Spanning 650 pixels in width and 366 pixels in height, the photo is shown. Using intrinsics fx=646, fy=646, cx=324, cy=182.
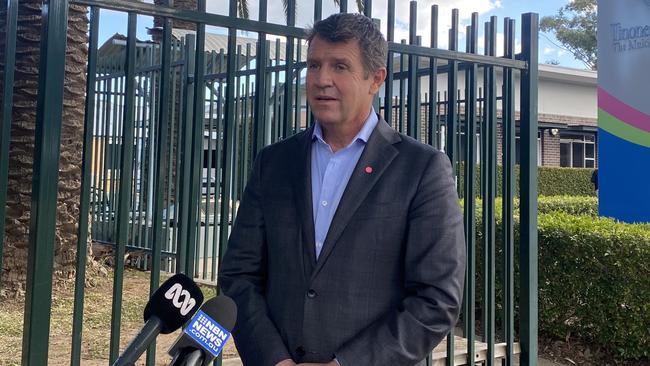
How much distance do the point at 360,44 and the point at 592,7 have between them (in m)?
50.0

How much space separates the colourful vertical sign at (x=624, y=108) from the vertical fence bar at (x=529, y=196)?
2041 millimetres

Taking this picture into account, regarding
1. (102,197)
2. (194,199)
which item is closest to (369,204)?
(194,199)

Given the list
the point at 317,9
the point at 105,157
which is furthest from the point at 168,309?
the point at 105,157

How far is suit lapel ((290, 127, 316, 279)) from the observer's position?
6.84ft

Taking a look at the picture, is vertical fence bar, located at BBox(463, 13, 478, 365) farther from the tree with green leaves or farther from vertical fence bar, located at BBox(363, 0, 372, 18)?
the tree with green leaves

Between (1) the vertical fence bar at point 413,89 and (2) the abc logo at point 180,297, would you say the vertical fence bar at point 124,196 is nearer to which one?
(2) the abc logo at point 180,297

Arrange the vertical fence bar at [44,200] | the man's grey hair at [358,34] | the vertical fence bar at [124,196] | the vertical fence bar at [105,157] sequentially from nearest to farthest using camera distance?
the man's grey hair at [358,34]
the vertical fence bar at [44,200]
the vertical fence bar at [124,196]
the vertical fence bar at [105,157]

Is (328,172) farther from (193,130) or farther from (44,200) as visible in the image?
(44,200)

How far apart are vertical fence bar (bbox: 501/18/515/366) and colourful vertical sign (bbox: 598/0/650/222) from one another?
6.94 feet

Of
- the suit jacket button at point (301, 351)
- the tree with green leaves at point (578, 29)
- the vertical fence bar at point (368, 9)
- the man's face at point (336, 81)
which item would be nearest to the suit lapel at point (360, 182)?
the man's face at point (336, 81)

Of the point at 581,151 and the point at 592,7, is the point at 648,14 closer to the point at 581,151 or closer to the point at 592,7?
the point at 581,151

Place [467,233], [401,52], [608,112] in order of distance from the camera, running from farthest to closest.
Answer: [608,112]
[467,233]
[401,52]

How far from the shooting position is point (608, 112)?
5.72 m

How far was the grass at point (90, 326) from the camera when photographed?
433 centimetres
